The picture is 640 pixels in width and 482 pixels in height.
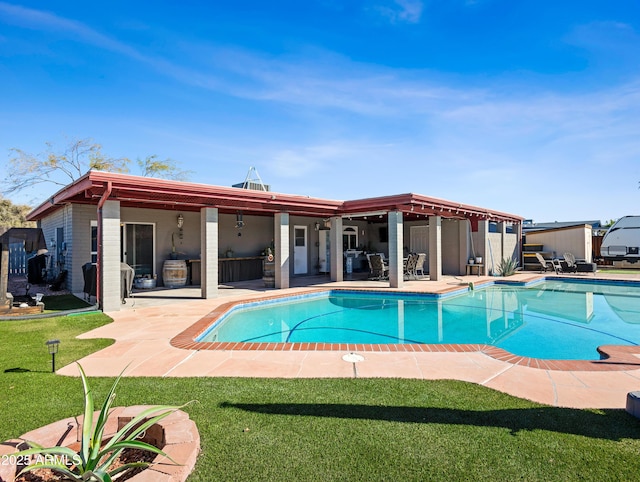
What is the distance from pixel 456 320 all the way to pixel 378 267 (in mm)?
5870

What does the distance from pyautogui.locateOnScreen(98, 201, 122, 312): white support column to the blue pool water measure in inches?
104

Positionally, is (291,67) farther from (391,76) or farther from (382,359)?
(382,359)

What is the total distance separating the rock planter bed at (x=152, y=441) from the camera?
2080 mm

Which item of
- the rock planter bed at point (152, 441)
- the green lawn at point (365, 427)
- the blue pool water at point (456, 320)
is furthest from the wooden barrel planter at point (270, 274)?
the rock planter bed at point (152, 441)

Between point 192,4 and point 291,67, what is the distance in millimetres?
3077

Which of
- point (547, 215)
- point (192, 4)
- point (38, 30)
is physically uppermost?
point (38, 30)

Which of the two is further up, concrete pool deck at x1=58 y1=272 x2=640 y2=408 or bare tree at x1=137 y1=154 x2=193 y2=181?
bare tree at x1=137 y1=154 x2=193 y2=181

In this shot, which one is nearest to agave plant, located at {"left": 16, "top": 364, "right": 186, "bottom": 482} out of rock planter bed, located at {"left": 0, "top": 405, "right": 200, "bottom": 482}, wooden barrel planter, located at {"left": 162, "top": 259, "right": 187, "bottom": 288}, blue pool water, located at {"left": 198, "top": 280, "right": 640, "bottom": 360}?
rock planter bed, located at {"left": 0, "top": 405, "right": 200, "bottom": 482}

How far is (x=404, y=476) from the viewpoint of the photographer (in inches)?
86.0

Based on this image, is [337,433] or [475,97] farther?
[475,97]

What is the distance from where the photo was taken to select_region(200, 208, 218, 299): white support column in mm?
9742

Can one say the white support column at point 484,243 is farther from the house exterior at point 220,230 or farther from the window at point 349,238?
the window at point 349,238

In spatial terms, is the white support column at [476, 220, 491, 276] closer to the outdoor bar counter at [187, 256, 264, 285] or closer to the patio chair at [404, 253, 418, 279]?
the patio chair at [404, 253, 418, 279]

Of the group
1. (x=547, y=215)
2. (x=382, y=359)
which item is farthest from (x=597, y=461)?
(x=547, y=215)
